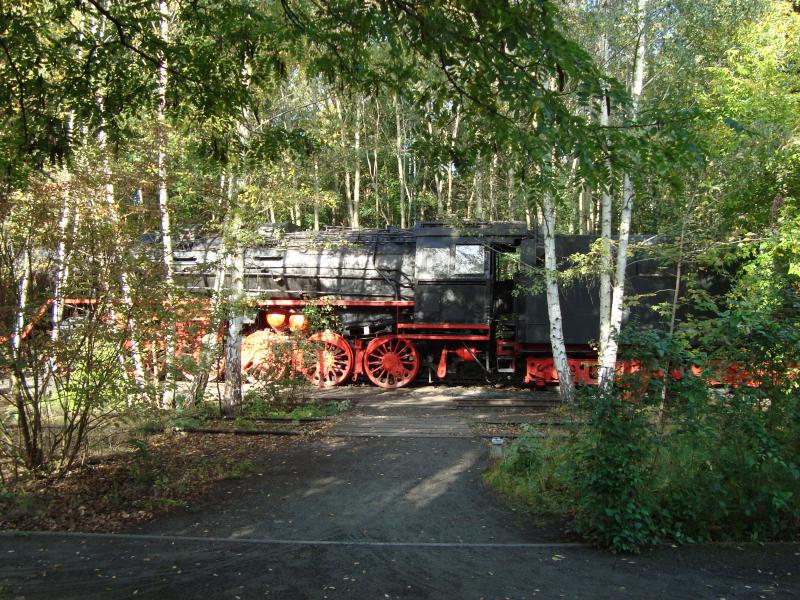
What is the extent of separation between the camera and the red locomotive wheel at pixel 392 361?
13430 mm

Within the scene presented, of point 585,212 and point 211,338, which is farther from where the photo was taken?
point 585,212

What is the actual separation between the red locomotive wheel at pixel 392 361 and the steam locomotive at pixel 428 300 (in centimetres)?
2

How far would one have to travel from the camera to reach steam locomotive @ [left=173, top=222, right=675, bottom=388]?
12.3 m

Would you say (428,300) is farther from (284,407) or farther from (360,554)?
A: (360,554)

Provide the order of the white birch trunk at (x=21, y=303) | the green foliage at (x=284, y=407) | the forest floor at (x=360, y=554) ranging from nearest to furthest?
the forest floor at (x=360, y=554)
the white birch trunk at (x=21, y=303)
the green foliage at (x=284, y=407)

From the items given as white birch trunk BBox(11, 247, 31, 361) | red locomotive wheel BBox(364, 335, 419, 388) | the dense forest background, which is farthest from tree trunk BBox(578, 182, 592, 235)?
white birch trunk BBox(11, 247, 31, 361)

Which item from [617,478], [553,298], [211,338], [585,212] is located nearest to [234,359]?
[211,338]

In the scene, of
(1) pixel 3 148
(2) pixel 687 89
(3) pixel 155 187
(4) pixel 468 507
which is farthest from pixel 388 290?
(1) pixel 3 148

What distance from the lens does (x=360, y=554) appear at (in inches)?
178

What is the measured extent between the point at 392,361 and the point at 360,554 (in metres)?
9.06

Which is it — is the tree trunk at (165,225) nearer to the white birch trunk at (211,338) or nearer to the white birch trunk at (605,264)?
the white birch trunk at (211,338)

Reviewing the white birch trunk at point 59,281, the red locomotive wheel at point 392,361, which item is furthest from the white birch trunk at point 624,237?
the white birch trunk at point 59,281

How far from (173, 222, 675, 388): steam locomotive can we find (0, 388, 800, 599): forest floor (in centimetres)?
529

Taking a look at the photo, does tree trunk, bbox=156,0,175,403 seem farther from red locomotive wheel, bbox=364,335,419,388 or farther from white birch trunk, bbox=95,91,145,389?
red locomotive wheel, bbox=364,335,419,388
